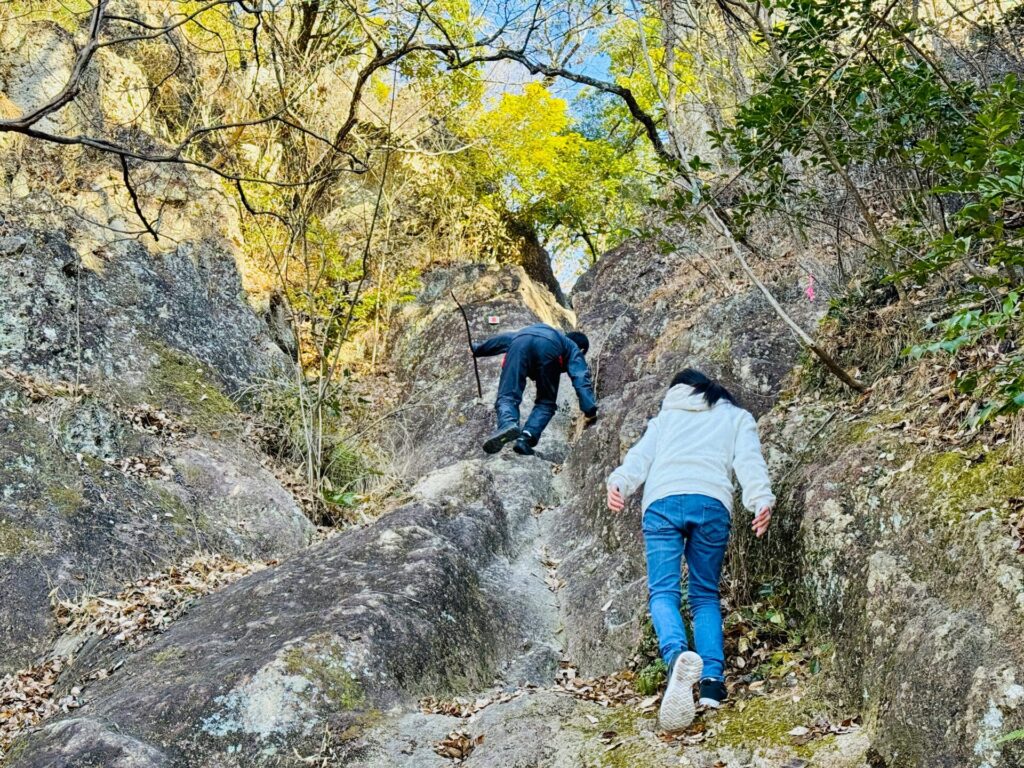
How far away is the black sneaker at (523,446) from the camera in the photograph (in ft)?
29.8

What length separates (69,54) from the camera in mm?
11383

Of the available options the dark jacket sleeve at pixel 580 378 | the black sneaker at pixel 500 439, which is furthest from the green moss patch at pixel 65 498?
the dark jacket sleeve at pixel 580 378

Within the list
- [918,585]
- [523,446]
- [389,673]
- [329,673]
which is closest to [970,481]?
[918,585]

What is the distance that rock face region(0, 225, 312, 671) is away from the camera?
6.56m

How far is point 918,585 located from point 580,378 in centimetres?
608

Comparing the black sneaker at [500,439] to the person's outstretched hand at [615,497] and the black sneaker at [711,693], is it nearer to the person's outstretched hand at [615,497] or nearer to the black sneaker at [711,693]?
the person's outstretched hand at [615,497]

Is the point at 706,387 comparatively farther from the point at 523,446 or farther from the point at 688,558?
the point at 523,446

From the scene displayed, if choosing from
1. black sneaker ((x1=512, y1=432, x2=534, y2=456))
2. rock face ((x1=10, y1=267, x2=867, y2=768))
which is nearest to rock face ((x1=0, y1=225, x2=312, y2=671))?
rock face ((x1=10, y1=267, x2=867, y2=768))

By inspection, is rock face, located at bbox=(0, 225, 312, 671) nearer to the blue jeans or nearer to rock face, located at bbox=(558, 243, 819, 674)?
rock face, located at bbox=(558, 243, 819, 674)

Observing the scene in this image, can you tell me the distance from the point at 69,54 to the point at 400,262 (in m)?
6.84

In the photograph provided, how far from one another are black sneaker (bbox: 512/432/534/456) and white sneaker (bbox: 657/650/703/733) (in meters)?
5.26

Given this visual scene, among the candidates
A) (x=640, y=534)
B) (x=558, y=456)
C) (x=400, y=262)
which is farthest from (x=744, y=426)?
(x=400, y=262)

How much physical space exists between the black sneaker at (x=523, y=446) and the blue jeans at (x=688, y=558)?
4492mm

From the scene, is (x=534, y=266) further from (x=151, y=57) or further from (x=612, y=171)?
(x=151, y=57)
